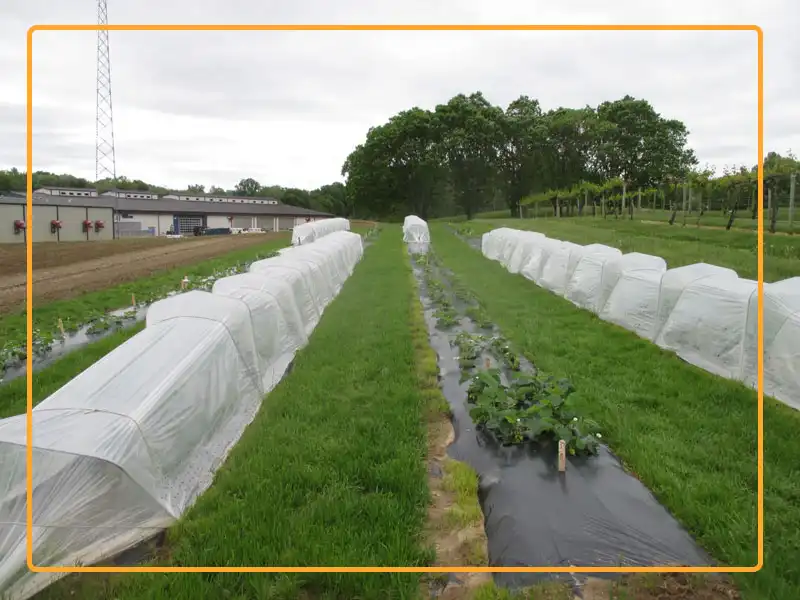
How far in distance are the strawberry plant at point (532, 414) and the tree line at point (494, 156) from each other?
27.8 meters

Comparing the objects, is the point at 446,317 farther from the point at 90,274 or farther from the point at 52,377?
the point at 90,274

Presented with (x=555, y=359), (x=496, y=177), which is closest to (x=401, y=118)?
(x=496, y=177)

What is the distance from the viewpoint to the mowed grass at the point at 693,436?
3158 millimetres

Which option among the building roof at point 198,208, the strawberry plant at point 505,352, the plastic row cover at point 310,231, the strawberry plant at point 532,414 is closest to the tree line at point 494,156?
the building roof at point 198,208

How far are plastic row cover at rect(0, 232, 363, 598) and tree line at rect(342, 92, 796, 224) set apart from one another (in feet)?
95.6

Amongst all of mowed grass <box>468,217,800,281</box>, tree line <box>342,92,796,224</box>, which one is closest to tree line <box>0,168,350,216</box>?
tree line <box>342,92,796,224</box>

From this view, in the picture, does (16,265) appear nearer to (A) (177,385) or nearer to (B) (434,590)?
(A) (177,385)

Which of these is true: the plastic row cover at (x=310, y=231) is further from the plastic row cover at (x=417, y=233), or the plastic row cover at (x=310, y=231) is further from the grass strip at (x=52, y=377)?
the grass strip at (x=52, y=377)

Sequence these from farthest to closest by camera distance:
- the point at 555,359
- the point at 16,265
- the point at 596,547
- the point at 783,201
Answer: the point at 783,201 < the point at 16,265 < the point at 555,359 < the point at 596,547

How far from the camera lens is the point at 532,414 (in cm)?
491

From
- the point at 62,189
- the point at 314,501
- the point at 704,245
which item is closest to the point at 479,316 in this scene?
the point at 314,501

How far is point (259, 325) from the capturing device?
6.18 m

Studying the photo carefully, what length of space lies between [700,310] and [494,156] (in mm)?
38045

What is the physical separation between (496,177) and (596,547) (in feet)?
140
